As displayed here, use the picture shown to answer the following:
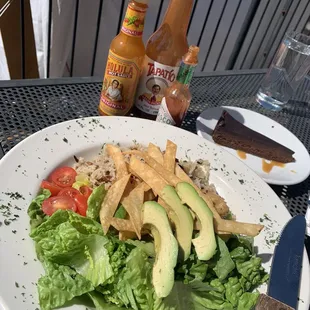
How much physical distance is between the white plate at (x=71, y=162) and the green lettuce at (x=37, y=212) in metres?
0.02

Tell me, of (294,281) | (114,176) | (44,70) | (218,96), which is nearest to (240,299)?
(294,281)

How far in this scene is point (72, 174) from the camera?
3.92 ft

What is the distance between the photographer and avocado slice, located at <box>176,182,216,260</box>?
3.20 ft

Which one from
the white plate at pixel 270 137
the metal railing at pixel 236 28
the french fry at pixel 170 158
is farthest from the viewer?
the metal railing at pixel 236 28

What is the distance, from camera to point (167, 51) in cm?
141

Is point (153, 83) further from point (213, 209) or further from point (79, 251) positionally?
point (79, 251)

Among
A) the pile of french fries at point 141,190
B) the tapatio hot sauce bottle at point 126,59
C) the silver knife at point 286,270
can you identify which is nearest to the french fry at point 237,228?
the pile of french fries at point 141,190

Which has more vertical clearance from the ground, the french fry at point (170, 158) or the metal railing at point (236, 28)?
the french fry at point (170, 158)

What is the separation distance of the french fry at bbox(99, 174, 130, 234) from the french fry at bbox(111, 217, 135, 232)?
0.5 inches

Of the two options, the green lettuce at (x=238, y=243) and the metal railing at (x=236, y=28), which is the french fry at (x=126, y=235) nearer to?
the green lettuce at (x=238, y=243)

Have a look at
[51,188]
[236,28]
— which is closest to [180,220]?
[51,188]

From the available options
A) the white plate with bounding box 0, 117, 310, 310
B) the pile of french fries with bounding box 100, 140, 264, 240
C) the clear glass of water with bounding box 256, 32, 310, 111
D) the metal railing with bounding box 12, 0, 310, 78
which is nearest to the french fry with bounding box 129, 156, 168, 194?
the pile of french fries with bounding box 100, 140, 264, 240

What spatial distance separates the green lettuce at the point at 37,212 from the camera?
1000 millimetres

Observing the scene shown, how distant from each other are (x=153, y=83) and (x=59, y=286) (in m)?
0.86
